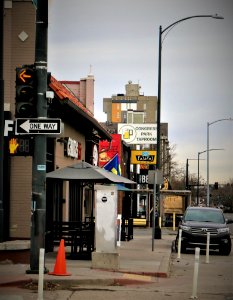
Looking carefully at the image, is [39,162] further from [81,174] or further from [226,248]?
[226,248]

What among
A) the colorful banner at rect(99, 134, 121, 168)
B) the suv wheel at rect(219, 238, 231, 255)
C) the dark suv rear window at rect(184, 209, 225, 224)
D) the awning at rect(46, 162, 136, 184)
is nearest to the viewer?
the awning at rect(46, 162, 136, 184)

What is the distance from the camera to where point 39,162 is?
13359 millimetres

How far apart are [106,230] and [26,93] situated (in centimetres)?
388

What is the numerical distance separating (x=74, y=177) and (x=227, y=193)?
7155 inches

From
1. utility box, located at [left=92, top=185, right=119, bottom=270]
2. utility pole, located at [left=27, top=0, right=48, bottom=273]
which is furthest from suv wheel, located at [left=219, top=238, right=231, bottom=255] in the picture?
utility pole, located at [left=27, top=0, right=48, bottom=273]

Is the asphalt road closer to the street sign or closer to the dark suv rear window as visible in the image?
the street sign

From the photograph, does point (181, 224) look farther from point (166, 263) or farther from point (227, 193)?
point (227, 193)

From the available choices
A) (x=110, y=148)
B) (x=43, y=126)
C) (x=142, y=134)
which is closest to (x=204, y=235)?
(x=43, y=126)

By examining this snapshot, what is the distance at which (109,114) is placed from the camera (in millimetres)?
140000

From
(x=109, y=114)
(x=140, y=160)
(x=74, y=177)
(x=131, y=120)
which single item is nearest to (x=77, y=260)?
(x=74, y=177)

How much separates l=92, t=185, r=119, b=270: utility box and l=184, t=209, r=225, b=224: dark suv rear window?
10151mm

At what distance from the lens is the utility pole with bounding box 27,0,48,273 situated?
13.2m

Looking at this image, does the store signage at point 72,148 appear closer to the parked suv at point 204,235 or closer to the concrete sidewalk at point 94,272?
the concrete sidewalk at point 94,272

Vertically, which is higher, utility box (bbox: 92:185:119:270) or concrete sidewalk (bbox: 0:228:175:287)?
utility box (bbox: 92:185:119:270)
